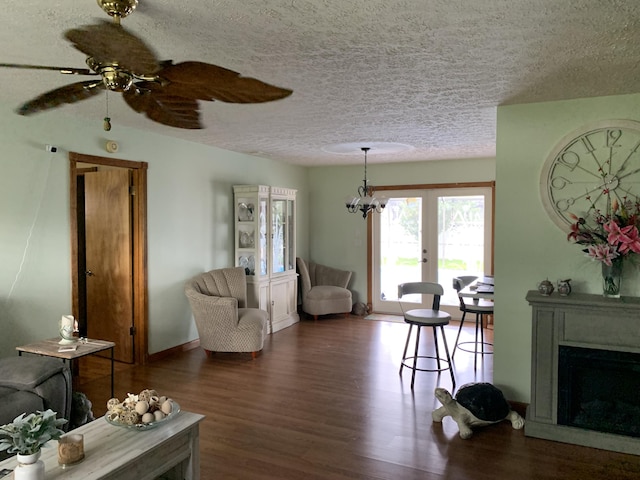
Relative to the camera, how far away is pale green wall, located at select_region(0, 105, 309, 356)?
138 inches

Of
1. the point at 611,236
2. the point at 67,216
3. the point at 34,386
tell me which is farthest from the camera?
the point at 67,216

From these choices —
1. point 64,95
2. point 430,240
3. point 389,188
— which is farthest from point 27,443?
point 389,188

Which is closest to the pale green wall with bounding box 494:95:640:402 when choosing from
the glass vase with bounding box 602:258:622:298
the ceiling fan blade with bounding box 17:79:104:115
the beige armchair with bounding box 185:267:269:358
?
the glass vase with bounding box 602:258:622:298

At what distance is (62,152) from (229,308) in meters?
2.10

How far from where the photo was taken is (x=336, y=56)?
2434mm

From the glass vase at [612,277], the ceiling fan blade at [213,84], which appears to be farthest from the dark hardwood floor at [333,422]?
the ceiling fan blade at [213,84]

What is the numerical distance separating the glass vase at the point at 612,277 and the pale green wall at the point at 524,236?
152mm

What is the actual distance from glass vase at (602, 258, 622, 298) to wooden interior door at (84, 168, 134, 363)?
4157mm

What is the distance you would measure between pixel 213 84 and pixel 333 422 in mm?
2454

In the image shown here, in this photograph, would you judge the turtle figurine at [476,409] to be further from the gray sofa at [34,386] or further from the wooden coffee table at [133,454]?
the gray sofa at [34,386]

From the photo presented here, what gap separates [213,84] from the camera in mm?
2178

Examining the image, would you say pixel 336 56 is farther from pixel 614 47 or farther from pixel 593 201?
pixel 593 201

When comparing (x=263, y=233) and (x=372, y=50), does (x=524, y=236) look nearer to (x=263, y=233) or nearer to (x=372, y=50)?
(x=372, y=50)

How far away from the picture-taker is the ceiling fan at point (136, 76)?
5.45 ft
